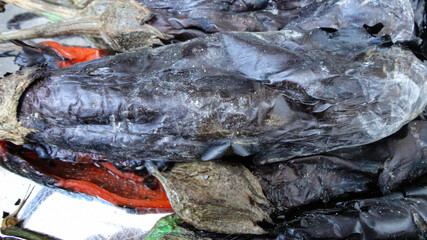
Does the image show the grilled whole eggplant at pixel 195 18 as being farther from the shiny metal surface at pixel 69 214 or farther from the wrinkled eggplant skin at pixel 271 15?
the shiny metal surface at pixel 69 214

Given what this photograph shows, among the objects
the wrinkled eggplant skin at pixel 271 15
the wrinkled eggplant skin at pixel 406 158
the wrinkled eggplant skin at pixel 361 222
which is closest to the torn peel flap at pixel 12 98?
the wrinkled eggplant skin at pixel 271 15

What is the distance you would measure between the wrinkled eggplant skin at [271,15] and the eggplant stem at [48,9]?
0.57 metres

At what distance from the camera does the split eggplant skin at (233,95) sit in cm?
172

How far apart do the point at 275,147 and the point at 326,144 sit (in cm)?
29

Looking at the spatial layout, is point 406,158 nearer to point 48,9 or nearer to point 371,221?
point 371,221

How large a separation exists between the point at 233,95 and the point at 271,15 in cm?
83

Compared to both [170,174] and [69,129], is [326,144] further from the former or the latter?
[69,129]

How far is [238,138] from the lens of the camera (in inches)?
71.4

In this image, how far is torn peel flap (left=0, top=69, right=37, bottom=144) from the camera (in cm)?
173

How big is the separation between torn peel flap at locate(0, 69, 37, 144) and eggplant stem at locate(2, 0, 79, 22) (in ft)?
2.29

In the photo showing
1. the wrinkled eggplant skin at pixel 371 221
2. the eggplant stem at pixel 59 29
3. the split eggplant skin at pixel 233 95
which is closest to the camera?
the split eggplant skin at pixel 233 95

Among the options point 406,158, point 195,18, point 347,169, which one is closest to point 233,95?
point 195,18

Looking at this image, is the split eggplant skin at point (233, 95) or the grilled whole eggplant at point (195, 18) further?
the grilled whole eggplant at point (195, 18)

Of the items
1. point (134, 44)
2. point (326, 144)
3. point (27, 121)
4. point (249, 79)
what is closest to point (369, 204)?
point (326, 144)
